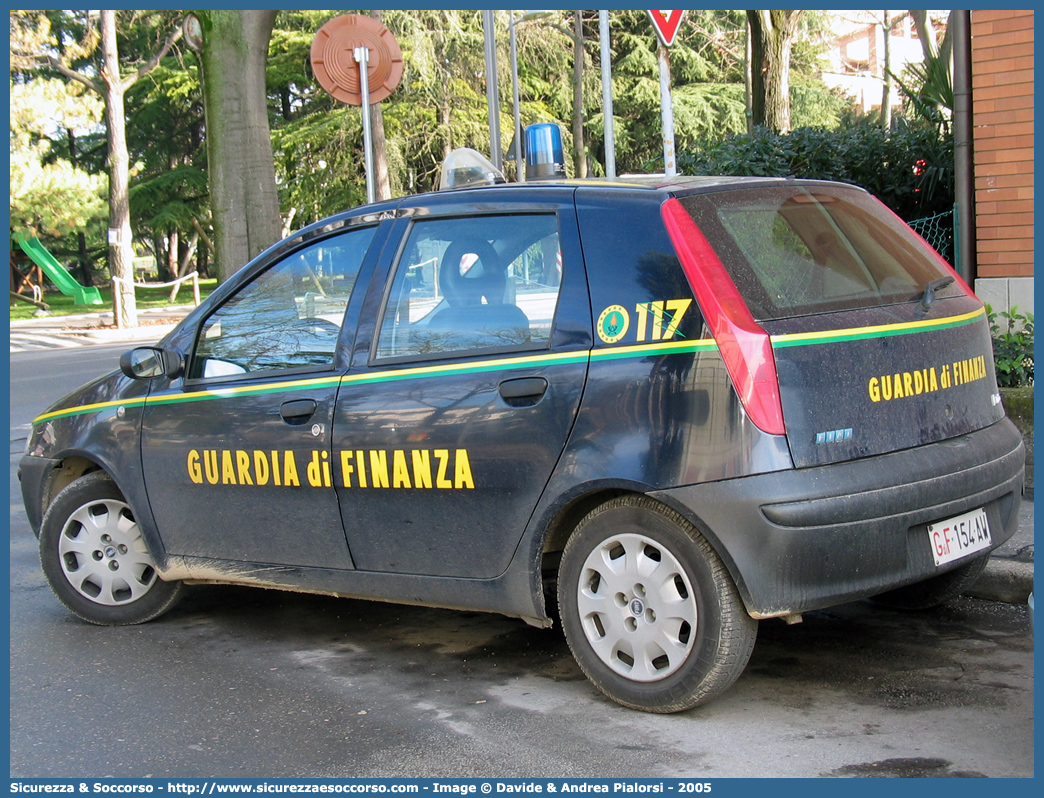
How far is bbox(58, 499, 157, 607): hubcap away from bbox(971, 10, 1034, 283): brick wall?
17.6ft

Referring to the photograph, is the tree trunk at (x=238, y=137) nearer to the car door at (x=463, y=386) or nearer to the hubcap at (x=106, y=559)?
the hubcap at (x=106, y=559)

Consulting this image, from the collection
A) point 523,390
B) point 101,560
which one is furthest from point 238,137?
point 523,390

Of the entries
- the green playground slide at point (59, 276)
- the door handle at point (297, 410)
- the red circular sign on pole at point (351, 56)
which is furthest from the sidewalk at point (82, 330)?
the door handle at point (297, 410)

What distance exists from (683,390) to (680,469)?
24cm

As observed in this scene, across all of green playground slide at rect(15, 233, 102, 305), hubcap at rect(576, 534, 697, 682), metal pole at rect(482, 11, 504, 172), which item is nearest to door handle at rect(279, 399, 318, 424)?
hubcap at rect(576, 534, 697, 682)

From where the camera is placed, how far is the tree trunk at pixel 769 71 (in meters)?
13.4

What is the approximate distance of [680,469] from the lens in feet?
11.2

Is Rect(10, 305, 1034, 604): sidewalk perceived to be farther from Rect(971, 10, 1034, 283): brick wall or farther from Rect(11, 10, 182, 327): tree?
Rect(971, 10, 1034, 283): brick wall

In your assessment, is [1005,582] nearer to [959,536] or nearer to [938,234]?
[959,536]

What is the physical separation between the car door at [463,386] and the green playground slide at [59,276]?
31.3m

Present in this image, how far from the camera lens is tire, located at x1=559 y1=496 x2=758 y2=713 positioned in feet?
11.3

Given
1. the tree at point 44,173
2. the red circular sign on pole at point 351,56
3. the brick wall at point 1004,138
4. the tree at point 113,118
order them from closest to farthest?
the brick wall at point 1004,138 < the red circular sign on pole at point 351,56 < the tree at point 113,118 < the tree at point 44,173

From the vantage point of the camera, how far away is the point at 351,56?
26.7 ft

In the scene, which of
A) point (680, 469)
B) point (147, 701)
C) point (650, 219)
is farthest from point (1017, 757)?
point (147, 701)
